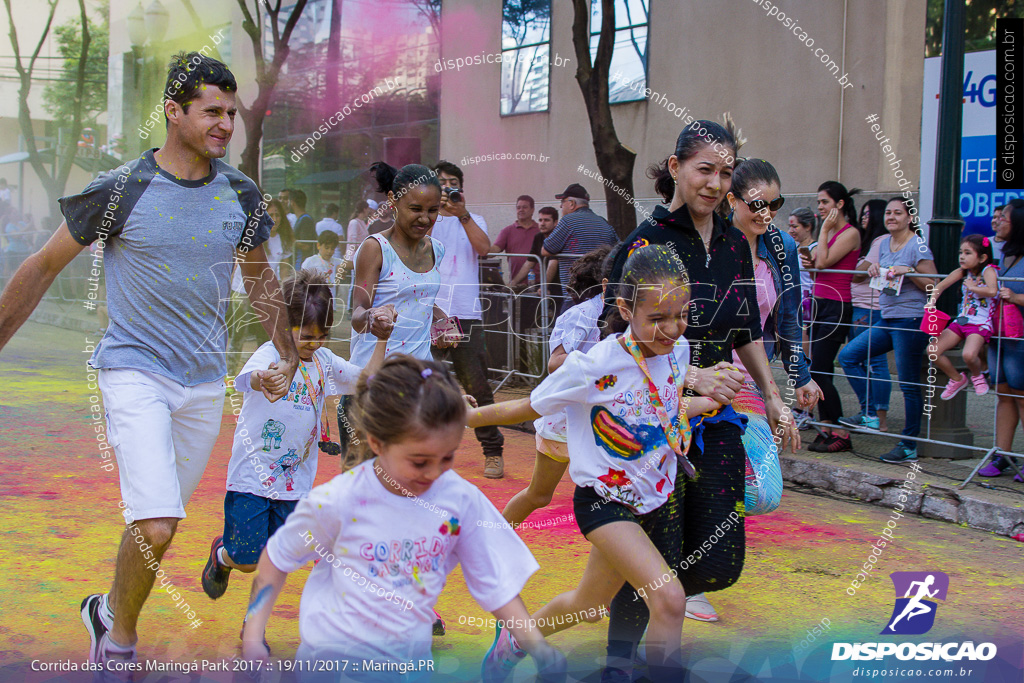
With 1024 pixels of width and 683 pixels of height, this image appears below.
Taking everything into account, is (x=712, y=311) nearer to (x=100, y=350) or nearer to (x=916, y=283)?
(x=100, y=350)

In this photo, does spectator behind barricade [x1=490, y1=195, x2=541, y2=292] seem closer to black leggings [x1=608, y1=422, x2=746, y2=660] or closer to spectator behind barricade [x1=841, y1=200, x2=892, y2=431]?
spectator behind barricade [x1=841, y1=200, x2=892, y2=431]

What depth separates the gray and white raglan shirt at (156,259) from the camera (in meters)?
3.25

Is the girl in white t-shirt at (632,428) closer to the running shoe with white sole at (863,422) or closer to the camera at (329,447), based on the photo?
the camera at (329,447)

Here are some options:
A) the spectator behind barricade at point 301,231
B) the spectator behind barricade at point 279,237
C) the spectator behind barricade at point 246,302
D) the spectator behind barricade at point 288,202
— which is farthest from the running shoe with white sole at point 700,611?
the spectator behind barricade at point 288,202

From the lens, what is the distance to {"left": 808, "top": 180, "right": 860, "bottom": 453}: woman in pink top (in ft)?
24.7

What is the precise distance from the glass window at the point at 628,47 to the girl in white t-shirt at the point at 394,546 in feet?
41.2

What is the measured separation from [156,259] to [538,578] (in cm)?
234

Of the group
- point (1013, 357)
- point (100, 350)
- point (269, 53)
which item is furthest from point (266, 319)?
point (269, 53)

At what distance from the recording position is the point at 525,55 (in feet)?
54.0

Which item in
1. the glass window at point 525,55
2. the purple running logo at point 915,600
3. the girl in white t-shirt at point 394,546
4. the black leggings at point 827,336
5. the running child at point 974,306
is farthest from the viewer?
the glass window at point 525,55

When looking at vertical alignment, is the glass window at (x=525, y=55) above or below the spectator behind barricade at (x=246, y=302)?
above

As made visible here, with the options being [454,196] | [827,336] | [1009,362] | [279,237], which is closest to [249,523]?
[454,196]

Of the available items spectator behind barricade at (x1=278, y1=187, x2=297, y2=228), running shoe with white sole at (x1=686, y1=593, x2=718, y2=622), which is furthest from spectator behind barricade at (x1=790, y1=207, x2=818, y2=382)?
spectator behind barricade at (x1=278, y1=187, x2=297, y2=228)

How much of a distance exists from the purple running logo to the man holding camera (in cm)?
290
